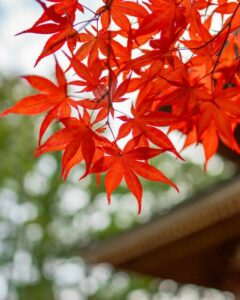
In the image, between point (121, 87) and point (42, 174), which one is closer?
point (121, 87)

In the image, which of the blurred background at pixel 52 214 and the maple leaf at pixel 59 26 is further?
the blurred background at pixel 52 214

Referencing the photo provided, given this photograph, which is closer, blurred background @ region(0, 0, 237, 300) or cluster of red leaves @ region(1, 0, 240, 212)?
cluster of red leaves @ region(1, 0, 240, 212)

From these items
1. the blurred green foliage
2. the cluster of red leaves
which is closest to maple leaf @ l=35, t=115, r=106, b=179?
the cluster of red leaves

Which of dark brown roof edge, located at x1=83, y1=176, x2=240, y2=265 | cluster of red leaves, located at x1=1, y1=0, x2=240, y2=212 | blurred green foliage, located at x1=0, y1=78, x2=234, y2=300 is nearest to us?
cluster of red leaves, located at x1=1, y1=0, x2=240, y2=212

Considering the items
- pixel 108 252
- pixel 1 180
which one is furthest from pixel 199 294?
pixel 108 252

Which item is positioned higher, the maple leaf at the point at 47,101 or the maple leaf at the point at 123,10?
the maple leaf at the point at 123,10

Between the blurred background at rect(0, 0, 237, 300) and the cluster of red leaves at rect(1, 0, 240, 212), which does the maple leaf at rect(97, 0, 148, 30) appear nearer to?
the cluster of red leaves at rect(1, 0, 240, 212)

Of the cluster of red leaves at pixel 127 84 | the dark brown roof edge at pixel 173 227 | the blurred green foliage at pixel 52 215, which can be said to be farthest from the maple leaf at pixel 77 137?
the blurred green foliage at pixel 52 215

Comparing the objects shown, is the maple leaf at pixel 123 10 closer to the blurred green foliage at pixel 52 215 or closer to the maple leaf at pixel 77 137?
the maple leaf at pixel 77 137

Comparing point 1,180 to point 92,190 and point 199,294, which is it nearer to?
point 92,190
